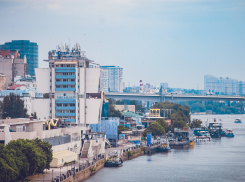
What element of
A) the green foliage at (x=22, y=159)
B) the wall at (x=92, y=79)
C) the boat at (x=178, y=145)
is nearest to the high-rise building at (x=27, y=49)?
the boat at (x=178, y=145)

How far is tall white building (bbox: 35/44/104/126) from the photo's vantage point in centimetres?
6738

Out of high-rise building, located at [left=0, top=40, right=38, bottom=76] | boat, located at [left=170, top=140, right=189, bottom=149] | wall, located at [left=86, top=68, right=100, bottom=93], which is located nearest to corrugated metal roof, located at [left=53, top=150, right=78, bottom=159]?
wall, located at [left=86, top=68, right=100, bottom=93]

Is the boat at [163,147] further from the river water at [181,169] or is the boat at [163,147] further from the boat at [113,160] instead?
the boat at [113,160]

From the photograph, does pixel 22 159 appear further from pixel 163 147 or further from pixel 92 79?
pixel 163 147

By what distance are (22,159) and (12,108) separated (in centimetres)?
4842

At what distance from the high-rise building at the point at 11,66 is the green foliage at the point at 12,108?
41.9 m

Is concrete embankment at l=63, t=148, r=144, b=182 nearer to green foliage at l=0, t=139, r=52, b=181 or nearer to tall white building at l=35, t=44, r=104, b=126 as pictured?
green foliage at l=0, t=139, r=52, b=181

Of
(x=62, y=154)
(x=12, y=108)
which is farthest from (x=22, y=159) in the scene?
(x=12, y=108)

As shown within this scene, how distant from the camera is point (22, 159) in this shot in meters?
35.0

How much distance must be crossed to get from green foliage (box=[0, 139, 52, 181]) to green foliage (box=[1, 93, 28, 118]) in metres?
43.0

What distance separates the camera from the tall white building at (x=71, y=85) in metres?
67.4

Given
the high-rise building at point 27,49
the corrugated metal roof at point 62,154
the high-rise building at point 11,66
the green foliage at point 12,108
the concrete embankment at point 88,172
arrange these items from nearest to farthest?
1. the concrete embankment at point 88,172
2. the corrugated metal roof at point 62,154
3. the green foliage at point 12,108
4. the high-rise building at point 11,66
5. the high-rise building at point 27,49

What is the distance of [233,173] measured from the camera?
4950 centimetres

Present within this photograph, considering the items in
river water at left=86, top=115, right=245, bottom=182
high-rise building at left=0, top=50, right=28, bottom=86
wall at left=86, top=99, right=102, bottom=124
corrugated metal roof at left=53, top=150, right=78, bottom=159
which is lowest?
river water at left=86, top=115, right=245, bottom=182
